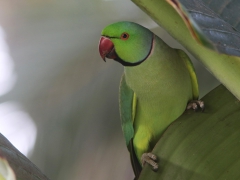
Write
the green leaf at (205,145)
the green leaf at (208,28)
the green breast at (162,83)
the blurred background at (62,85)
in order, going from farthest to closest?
1. the blurred background at (62,85)
2. the green breast at (162,83)
3. the green leaf at (205,145)
4. the green leaf at (208,28)

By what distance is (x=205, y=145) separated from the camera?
0.42 meters

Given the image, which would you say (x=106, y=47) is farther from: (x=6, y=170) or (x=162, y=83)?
(x=6, y=170)

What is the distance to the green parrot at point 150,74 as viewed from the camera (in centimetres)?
58

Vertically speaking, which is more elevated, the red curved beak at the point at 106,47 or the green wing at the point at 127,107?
the red curved beak at the point at 106,47

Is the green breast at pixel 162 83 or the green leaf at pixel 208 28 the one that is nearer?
the green leaf at pixel 208 28

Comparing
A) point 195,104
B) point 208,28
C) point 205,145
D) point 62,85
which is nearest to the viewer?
point 208,28

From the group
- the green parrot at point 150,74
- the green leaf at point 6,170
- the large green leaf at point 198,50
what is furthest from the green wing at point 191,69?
the green leaf at point 6,170

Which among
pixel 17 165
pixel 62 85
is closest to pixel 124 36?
pixel 62 85

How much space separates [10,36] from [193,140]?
1.77 feet

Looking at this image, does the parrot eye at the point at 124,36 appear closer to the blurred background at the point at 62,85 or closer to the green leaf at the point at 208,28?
the blurred background at the point at 62,85

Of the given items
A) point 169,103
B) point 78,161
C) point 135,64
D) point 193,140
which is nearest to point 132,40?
point 135,64

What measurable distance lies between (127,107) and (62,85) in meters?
0.22

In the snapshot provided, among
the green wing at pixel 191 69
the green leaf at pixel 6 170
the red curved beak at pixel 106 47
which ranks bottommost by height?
the green wing at pixel 191 69

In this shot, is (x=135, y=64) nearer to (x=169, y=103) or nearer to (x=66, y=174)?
(x=169, y=103)
